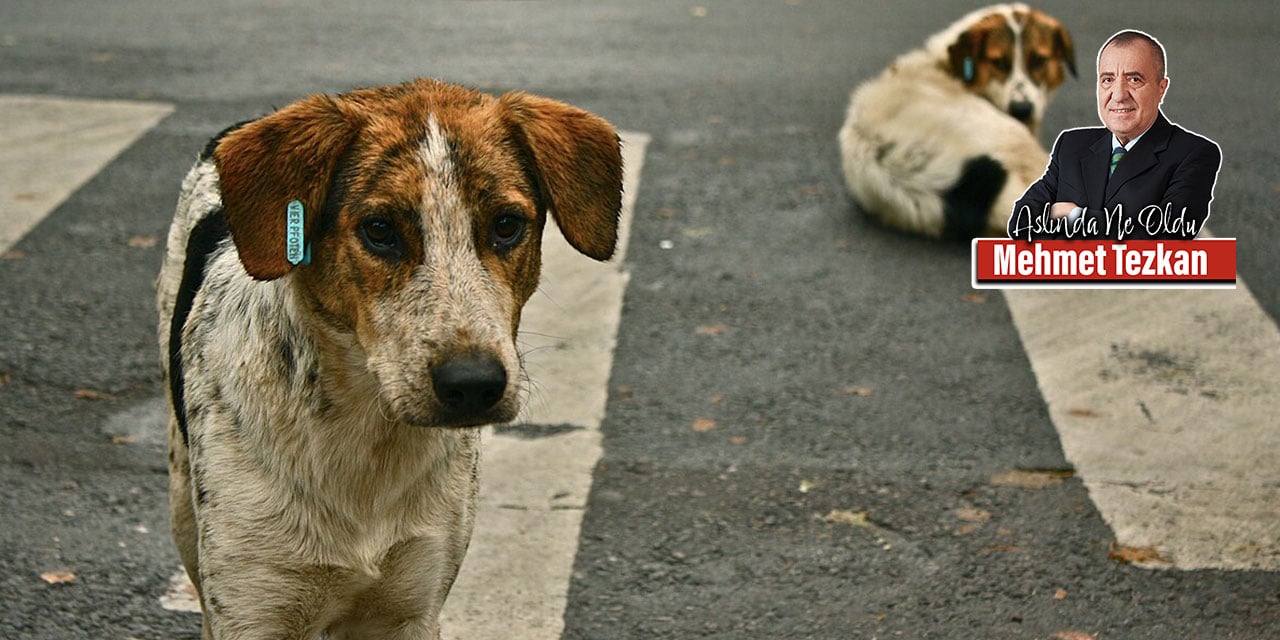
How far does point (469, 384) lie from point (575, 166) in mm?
732

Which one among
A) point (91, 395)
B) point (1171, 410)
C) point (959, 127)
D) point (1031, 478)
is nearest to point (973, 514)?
point (1031, 478)

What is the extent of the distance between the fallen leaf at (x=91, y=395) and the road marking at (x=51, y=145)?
1850mm

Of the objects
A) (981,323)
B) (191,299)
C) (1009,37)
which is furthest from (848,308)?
(191,299)

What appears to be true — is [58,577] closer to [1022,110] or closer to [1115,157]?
[1115,157]

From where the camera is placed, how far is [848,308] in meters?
7.81

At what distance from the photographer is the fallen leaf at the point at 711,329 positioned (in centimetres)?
745

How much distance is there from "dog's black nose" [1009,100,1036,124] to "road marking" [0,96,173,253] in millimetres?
5067

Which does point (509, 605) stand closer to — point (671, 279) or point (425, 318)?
point (425, 318)

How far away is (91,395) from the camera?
657 cm

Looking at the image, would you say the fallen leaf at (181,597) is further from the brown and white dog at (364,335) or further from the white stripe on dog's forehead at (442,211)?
the white stripe on dog's forehead at (442,211)

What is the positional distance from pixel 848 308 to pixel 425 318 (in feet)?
14.8

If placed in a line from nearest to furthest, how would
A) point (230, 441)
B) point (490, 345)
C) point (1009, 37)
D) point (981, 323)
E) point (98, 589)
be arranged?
1. point (490, 345)
2. point (230, 441)
3. point (98, 589)
4. point (981, 323)
5. point (1009, 37)

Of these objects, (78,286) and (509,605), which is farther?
(78,286)

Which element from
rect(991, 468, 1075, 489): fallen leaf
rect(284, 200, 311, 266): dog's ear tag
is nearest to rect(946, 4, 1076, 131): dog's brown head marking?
rect(991, 468, 1075, 489): fallen leaf
